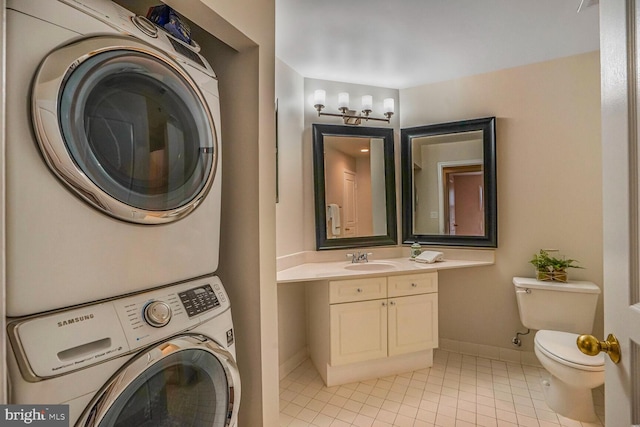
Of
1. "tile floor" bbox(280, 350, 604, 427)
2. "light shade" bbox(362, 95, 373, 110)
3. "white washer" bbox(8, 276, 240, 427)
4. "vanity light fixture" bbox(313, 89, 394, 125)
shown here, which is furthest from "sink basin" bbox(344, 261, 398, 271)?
"white washer" bbox(8, 276, 240, 427)

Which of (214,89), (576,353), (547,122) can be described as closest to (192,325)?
(214,89)

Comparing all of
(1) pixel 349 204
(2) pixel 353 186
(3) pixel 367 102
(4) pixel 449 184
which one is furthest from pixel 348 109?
(4) pixel 449 184

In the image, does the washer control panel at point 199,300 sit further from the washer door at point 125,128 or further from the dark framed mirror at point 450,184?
the dark framed mirror at point 450,184

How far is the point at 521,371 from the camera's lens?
2.34 metres

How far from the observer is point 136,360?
0.80m

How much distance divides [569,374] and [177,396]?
1965mm

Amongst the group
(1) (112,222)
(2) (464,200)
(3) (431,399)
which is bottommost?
(3) (431,399)

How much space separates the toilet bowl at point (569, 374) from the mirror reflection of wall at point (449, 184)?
946 millimetres

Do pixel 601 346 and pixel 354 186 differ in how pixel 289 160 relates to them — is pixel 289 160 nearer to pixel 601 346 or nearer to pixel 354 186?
pixel 354 186

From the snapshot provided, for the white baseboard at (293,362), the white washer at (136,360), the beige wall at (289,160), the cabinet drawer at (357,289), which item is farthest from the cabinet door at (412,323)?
the white washer at (136,360)

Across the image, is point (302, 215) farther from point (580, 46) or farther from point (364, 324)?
point (580, 46)

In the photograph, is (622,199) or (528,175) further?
(528,175)

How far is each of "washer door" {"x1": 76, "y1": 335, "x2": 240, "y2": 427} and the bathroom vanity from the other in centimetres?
94

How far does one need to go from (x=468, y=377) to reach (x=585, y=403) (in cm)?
66
